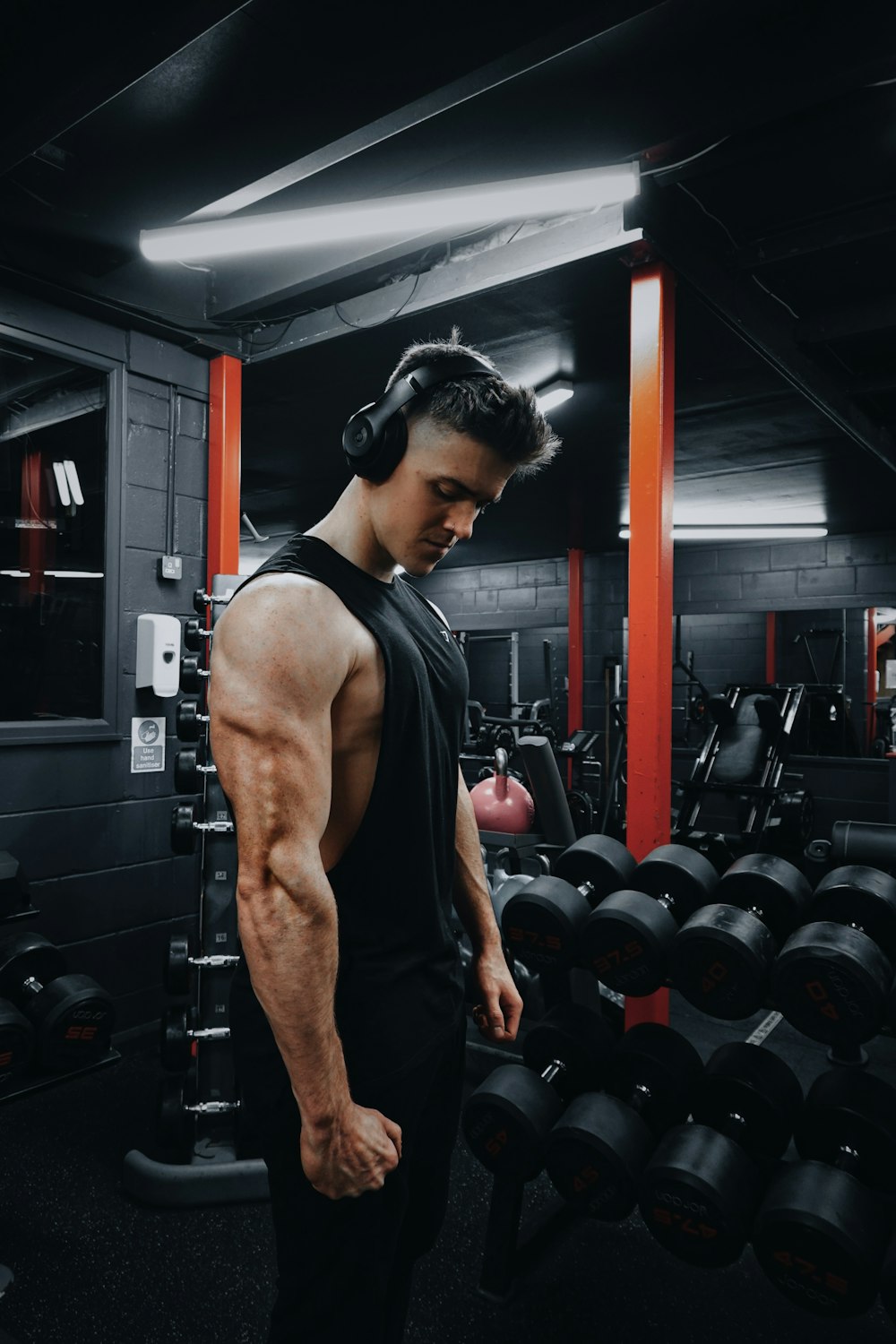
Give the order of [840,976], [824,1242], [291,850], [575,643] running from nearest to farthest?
[291,850] → [824,1242] → [840,976] → [575,643]

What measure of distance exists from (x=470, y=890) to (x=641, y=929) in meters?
0.59

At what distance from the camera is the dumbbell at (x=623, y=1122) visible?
5.08ft

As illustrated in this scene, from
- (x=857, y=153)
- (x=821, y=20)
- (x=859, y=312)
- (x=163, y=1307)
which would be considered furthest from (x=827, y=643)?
(x=163, y=1307)

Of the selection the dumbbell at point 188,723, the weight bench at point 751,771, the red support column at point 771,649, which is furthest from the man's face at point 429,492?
the red support column at point 771,649

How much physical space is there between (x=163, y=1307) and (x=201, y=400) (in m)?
2.73

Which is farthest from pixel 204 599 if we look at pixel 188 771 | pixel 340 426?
pixel 340 426

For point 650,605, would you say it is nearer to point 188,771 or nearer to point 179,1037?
point 188,771

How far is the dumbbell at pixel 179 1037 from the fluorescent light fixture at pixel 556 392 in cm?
272

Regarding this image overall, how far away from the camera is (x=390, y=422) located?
99 centimetres

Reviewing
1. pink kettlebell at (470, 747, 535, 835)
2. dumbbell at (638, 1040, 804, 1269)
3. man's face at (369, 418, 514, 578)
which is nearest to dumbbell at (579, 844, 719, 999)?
dumbbell at (638, 1040, 804, 1269)

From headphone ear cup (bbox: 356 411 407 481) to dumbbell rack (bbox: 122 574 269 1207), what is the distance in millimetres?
1332

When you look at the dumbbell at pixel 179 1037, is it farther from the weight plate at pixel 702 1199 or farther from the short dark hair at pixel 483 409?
the short dark hair at pixel 483 409

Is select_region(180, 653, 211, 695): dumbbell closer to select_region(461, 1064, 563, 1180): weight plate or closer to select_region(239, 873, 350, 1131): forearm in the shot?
select_region(461, 1064, 563, 1180): weight plate

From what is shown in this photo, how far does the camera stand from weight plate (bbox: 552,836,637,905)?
1.91 metres
